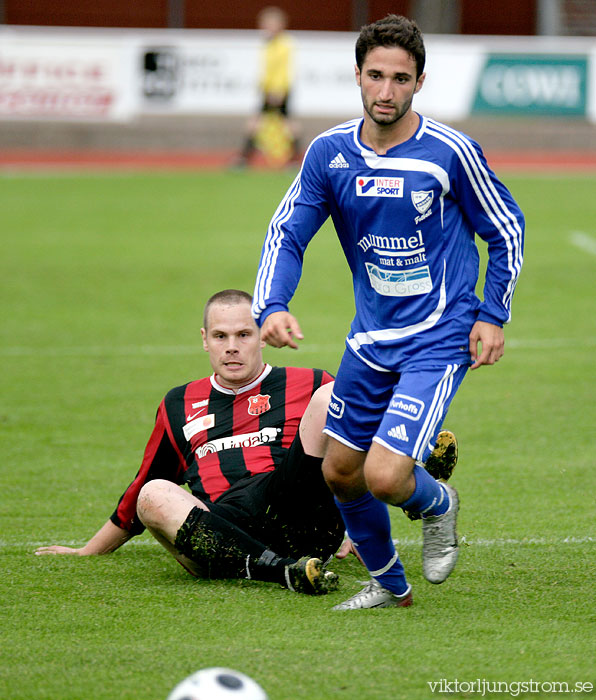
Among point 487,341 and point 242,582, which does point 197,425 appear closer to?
point 242,582

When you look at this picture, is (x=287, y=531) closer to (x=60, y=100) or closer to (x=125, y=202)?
(x=125, y=202)

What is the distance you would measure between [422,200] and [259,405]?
1262 mm

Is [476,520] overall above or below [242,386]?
below

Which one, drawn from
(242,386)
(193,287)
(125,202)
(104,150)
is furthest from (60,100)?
(242,386)

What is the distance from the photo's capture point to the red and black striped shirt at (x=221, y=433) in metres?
4.60

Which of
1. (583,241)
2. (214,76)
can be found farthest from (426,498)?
(214,76)

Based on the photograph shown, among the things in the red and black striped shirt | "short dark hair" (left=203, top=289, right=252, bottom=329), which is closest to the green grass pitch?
the red and black striped shirt

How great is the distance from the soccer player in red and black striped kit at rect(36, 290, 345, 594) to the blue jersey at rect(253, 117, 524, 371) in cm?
54

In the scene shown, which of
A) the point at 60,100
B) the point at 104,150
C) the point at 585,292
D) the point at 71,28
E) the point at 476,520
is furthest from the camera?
the point at 71,28

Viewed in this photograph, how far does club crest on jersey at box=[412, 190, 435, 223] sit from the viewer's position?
3.87 metres

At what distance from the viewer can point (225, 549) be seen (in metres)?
4.29

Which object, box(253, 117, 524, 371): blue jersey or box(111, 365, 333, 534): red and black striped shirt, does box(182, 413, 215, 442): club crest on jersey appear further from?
box(253, 117, 524, 371): blue jersey

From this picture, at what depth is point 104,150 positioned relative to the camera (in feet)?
76.0

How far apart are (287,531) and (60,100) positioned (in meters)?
18.0
